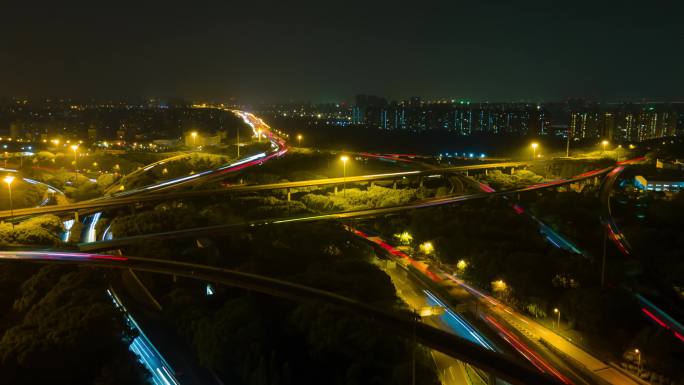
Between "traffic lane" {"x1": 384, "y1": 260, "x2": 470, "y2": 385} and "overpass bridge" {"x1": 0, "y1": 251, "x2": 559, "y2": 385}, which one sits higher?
"overpass bridge" {"x1": 0, "y1": 251, "x2": 559, "y2": 385}

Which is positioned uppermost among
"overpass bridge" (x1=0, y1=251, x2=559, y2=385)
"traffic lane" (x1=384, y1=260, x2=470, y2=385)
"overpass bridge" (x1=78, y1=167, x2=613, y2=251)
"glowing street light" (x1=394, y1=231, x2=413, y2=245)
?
"overpass bridge" (x1=0, y1=251, x2=559, y2=385)

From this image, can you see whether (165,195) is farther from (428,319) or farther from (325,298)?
(428,319)

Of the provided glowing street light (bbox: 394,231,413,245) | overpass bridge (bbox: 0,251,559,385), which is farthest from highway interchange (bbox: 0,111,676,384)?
glowing street light (bbox: 394,231,413,245)

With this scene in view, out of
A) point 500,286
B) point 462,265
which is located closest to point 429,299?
point 500,286

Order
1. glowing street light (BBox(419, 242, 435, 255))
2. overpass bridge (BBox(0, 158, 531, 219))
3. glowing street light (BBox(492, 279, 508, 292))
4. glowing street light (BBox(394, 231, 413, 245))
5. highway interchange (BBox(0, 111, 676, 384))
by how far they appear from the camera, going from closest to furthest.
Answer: highway interchange (BBox(0, 111, 676, 384)) < glowing street light (BBox(492, 279, 508, 292)) < glowing street light (BBox(419, 242, 435, 255)) < glowing street light (BBox(394, 231, 413, 245)) < overpass bridge (BBox(0, 158, 531, 219))

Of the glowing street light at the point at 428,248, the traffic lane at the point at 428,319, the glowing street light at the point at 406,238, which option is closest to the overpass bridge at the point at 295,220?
the glowing street light at the point at 406,238

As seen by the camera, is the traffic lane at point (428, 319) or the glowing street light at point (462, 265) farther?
the glowing street light at point (462, 265)

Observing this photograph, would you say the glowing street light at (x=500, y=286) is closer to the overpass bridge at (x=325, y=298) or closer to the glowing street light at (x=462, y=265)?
the glowing street light at (x=462, y=265)

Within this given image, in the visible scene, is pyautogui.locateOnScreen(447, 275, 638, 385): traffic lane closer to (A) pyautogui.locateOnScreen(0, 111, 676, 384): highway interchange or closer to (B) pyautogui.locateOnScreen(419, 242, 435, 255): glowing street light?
(A) pyautogui.locateOnScreen(0, 111, 676, 384): highway interchange

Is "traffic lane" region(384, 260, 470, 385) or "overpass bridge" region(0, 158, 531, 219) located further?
"overpass bridge" region(0, 158, 531, 219)

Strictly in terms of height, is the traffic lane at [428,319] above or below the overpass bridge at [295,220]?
below

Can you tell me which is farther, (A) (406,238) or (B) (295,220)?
(B) (295,220)
